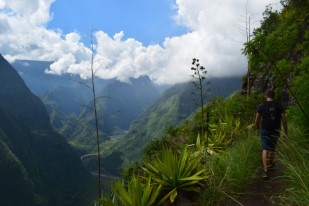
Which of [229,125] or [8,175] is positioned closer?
[229,125]

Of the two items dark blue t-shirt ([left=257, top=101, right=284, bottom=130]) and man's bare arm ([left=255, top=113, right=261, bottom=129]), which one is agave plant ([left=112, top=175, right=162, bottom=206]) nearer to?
dark blue t-shirt ([left=257, top=101, right=284, bottom=130])

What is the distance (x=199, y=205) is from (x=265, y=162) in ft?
5.80

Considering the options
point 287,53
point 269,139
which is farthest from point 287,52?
point 269,139

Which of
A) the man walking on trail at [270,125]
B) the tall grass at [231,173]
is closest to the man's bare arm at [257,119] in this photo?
the man walking on trail at [270,125]

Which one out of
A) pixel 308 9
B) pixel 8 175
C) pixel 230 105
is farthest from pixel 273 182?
pixel 8 175

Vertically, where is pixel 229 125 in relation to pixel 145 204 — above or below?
above

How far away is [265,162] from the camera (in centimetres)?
838

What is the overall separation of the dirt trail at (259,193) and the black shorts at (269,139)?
0.65 metres

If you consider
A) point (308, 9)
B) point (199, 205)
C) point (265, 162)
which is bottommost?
point (199, 205)

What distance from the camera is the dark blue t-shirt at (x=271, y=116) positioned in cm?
902

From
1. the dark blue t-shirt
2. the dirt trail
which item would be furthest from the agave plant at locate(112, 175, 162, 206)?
the dark blue t-shirt

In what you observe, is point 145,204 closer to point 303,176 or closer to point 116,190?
point 116,190

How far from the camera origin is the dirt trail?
7.29 metres

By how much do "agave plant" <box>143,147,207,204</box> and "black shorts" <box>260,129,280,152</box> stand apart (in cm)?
150
